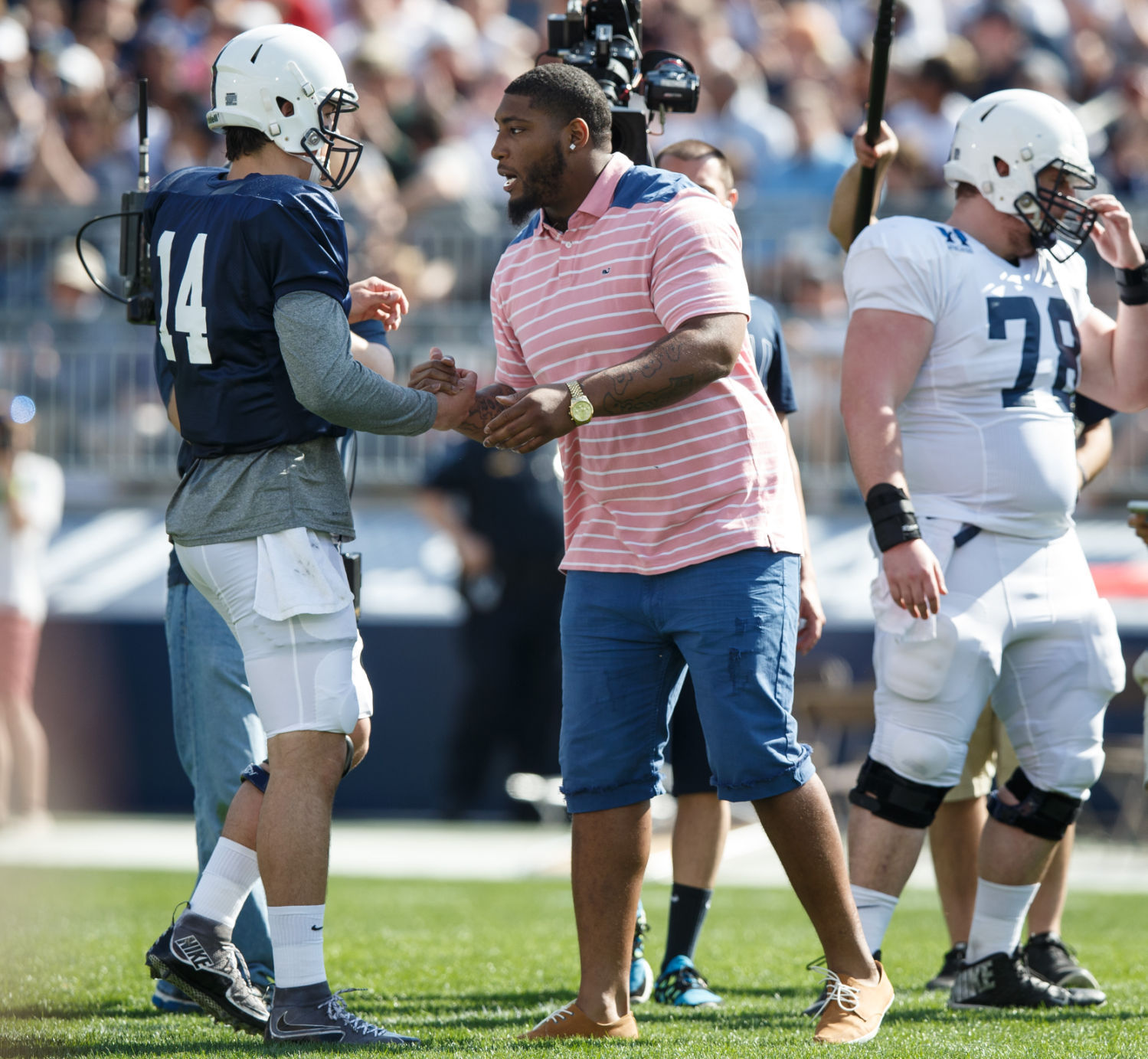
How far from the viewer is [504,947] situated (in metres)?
5.80

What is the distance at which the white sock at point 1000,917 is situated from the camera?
4402 millimetres

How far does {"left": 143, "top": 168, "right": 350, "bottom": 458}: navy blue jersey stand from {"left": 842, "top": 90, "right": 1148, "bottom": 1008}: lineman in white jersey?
A: 1.45 metres

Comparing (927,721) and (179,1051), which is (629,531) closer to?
(927,721)

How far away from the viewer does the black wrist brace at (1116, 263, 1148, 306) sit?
4.55m

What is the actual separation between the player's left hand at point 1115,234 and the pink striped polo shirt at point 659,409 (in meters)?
1.09

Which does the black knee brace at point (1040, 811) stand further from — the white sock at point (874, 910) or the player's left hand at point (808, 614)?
the player's left hand at point (808, 614)

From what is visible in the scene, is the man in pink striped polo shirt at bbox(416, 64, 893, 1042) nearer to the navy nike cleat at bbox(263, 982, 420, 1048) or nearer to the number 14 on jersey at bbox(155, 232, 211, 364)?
the navy nike cleat at bbox(263, 982, 420, 1048)

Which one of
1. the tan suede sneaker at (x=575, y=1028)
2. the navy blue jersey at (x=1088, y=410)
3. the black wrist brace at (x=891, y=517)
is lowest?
the tan suede sneaker at (x=575, y=1028)

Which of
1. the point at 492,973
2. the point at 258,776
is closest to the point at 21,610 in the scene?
the point at 492,973

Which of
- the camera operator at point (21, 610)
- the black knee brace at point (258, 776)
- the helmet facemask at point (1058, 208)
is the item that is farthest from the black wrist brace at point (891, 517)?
the camera operator at point (21, 610)

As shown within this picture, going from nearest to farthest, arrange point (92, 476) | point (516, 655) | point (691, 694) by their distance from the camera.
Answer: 1. point (691, 694)
2. point (516, 655)
3. point (92, 476)

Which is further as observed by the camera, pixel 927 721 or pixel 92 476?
pixel 92 476

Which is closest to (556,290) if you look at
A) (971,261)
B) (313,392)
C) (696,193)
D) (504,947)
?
(696,193)

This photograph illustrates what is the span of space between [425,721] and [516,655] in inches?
35.8
